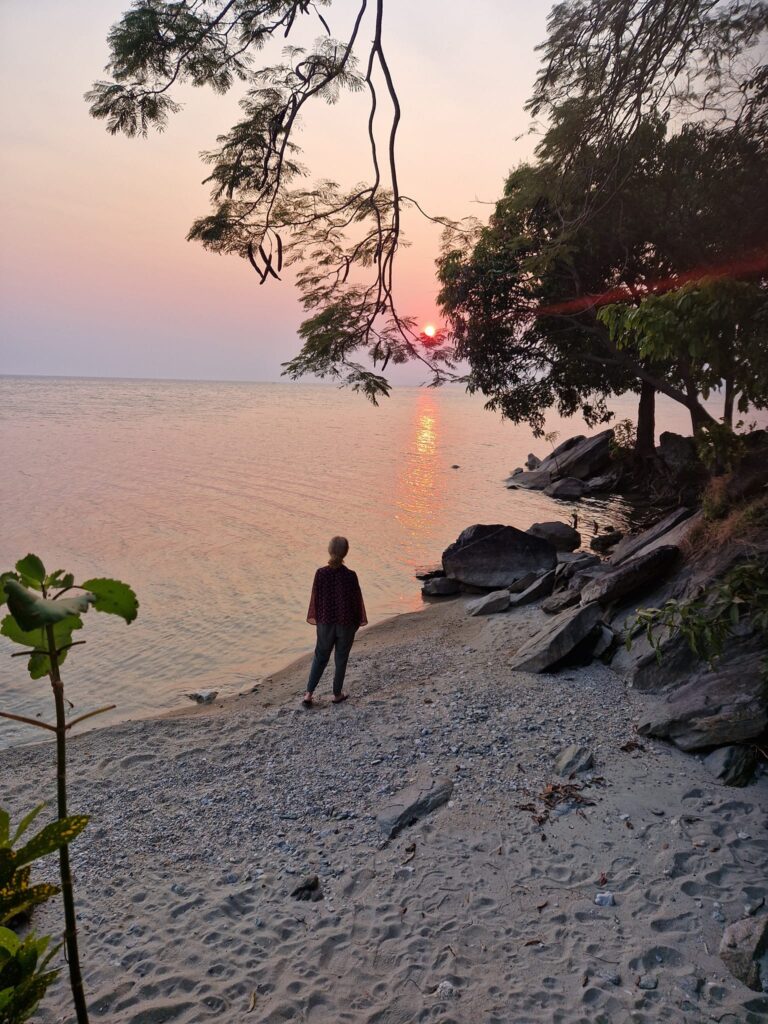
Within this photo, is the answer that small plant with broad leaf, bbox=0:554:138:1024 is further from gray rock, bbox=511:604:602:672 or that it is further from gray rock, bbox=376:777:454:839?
gray rock, bbox=511:604:602:672

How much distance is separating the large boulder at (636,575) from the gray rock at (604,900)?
5.21 metres

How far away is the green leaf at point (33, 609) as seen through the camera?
5.16ft

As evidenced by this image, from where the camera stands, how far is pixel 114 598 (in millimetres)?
1949

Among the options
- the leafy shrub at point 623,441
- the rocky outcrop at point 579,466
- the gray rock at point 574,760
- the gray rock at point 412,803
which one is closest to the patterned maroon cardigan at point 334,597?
the gray rock at point 412,803

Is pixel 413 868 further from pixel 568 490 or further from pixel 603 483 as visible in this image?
pixel 603 483

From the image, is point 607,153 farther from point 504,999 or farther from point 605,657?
point 504,999

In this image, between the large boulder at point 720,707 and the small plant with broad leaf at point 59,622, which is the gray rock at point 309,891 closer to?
the small plant with broad leaf at point 59,622

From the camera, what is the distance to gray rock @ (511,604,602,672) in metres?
8.96

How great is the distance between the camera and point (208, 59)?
592cm

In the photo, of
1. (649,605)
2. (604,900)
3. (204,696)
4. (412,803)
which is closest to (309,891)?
(412,803)

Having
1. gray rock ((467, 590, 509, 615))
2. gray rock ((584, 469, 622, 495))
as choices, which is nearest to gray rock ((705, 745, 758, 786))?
gray rock ((467, 590, 509, 615))

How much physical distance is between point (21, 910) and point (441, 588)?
42.6 ft

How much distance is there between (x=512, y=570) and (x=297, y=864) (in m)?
10.1

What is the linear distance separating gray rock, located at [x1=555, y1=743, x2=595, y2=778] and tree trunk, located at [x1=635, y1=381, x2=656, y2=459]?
22.8 metres
